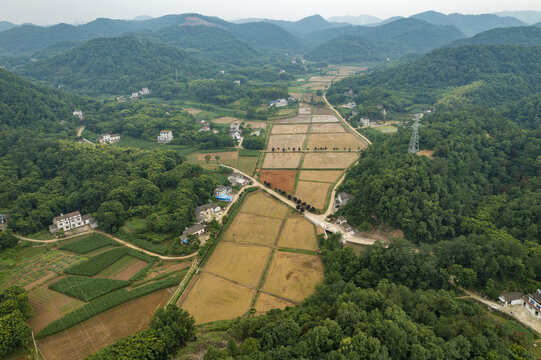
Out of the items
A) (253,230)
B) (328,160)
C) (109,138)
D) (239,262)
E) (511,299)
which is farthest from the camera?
(109,138)

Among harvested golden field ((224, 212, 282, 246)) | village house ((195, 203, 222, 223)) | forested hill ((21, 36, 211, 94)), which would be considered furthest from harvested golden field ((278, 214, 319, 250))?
forested hill ((21, 36, 211, 94))

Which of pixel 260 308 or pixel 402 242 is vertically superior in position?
pixel 402 242

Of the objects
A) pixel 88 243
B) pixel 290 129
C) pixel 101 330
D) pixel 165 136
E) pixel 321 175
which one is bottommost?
pixel 321 175

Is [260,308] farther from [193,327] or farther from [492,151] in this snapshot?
[492,151]

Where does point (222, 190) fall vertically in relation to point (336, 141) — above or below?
above

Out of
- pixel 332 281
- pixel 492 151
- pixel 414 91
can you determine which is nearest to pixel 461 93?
pixel 414 91

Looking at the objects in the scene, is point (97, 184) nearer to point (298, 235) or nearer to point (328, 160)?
point (298, 235)

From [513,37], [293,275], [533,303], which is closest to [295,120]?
[293,275]
